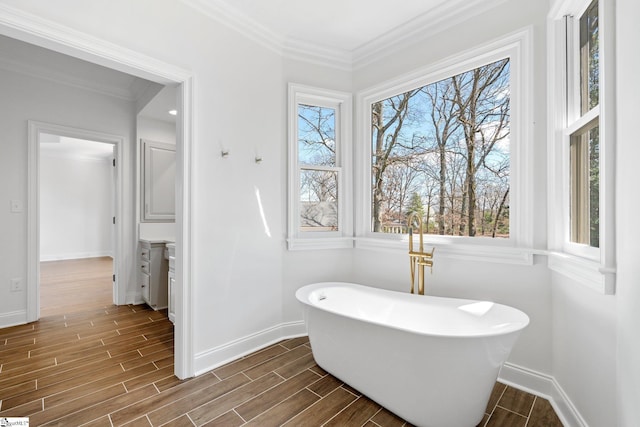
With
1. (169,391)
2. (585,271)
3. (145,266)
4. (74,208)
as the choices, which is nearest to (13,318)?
(145,266)

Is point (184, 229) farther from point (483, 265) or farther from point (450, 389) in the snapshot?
point (483, 265)

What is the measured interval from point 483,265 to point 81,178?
870cm

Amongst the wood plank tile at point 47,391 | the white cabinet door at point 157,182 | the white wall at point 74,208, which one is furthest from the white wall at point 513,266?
the white wall at point 74,208

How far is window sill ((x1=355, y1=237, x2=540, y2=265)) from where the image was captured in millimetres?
1966

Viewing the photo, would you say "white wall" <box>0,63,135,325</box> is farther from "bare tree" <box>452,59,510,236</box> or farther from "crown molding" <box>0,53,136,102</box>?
"bare tree" <box>452,59,510,236</box>

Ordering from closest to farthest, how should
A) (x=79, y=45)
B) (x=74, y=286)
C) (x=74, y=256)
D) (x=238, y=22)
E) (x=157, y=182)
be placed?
(x=79, y=45) → (x=238, y=22) → (x=157, y=182) → (x=74, y=286) → (x=74, y=256)

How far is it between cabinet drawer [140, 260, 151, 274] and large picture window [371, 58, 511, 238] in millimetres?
2575

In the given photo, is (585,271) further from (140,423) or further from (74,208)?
(74,208)

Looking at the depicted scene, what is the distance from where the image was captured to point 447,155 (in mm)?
2455

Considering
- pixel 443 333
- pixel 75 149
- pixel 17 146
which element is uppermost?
pixel 75 149

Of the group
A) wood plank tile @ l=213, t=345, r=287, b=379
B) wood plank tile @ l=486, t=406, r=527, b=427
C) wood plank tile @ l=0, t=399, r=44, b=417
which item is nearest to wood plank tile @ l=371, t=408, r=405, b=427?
wood plank tile @ l=486, t=406, r=527, b=427

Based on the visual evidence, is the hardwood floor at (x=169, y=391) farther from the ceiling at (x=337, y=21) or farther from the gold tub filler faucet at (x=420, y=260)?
the ceiling at (x=337, y=21)

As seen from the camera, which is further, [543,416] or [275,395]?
[275,395]

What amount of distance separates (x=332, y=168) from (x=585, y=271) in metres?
2.04
